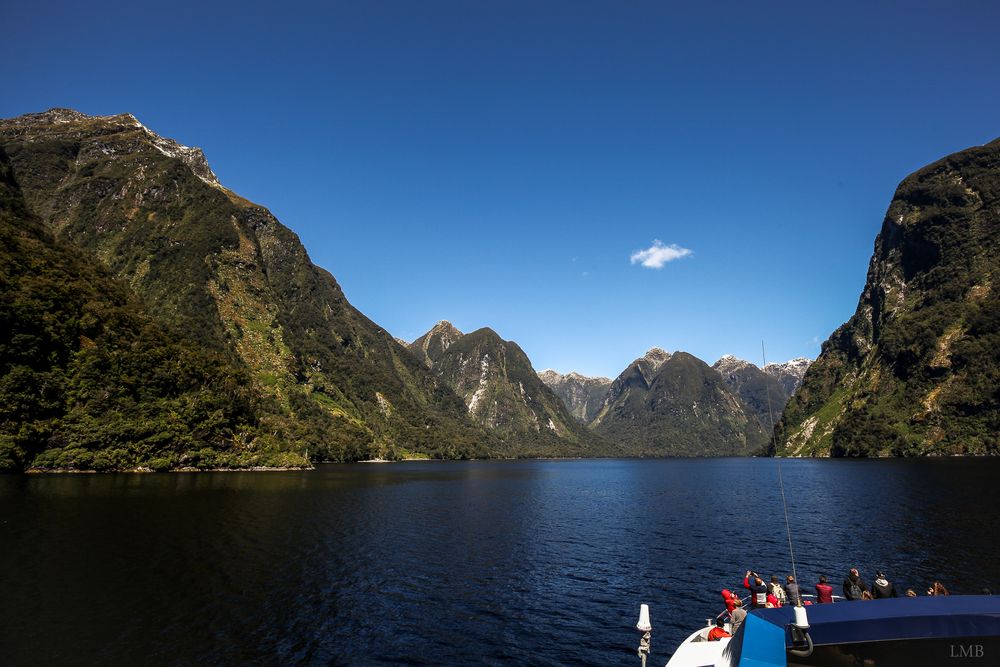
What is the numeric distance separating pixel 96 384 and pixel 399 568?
139551 mm

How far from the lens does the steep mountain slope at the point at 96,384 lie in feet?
403

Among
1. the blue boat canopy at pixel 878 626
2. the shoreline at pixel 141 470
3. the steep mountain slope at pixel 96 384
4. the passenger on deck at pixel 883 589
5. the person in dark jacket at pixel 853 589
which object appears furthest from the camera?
the steep mountain slope at pixel 96 384

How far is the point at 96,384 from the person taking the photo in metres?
138

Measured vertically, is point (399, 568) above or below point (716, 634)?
below

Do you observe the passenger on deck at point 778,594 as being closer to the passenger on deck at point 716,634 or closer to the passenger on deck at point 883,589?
the passenger on deck at point 883,589

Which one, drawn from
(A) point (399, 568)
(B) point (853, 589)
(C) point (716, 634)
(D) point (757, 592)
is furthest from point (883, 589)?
(A) point (399, 568)

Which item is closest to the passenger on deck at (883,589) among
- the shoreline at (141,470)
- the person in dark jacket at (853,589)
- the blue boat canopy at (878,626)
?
the person in dark jacket at (853,589)

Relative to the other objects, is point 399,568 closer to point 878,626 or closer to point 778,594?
point 778,594

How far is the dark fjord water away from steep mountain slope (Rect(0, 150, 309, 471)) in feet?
127

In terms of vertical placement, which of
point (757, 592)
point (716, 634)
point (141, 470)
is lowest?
point (141, 470)

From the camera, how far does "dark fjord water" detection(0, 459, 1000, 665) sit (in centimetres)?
2872

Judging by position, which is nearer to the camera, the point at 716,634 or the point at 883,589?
the point at 716,634

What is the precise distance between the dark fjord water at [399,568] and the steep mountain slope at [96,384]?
38.7 metres

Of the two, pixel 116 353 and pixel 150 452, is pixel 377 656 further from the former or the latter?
pixel 116 353
